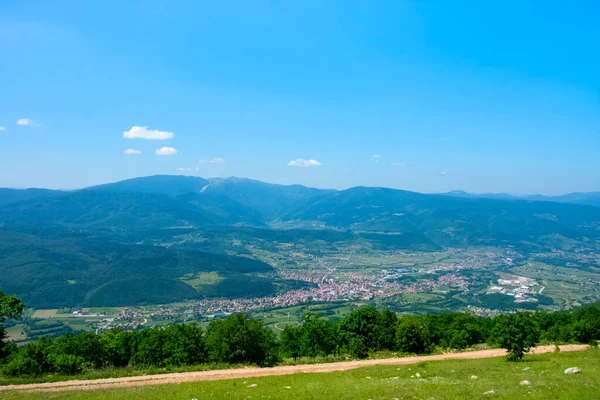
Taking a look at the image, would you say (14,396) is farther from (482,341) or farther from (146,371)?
(482,341)

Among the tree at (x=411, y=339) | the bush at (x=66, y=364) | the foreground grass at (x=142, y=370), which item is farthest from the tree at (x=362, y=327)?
the bush at (x=66, y=364)

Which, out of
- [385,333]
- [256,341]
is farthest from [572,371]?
[256,341]

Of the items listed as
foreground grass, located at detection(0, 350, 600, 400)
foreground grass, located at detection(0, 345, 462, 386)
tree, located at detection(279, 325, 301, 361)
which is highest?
foreground grass, located at detection(0, 350, 600, 400)

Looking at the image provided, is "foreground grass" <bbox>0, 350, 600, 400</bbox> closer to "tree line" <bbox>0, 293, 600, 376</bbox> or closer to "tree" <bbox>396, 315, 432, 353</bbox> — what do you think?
"tree line" <bbox>0, 293, 600, 376</bbox>

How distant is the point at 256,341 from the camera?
34969 mm

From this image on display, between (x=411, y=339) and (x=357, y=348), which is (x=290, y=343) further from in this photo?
(x=411, y=339)

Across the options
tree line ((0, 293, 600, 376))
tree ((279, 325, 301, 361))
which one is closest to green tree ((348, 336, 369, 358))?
tree line ((0, 293, 600, 376))

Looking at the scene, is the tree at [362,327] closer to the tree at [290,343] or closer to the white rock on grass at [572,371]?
the tree at [290,343]

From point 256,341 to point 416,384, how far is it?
1822 cm

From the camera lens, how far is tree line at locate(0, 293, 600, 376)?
31328mm

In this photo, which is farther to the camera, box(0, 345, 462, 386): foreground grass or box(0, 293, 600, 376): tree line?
box(0, 293, 600, 376): tree line

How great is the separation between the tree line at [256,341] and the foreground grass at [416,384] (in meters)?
3.96

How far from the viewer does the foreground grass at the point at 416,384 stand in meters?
18.2

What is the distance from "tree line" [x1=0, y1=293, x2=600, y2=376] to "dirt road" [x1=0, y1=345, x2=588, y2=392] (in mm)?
2776
